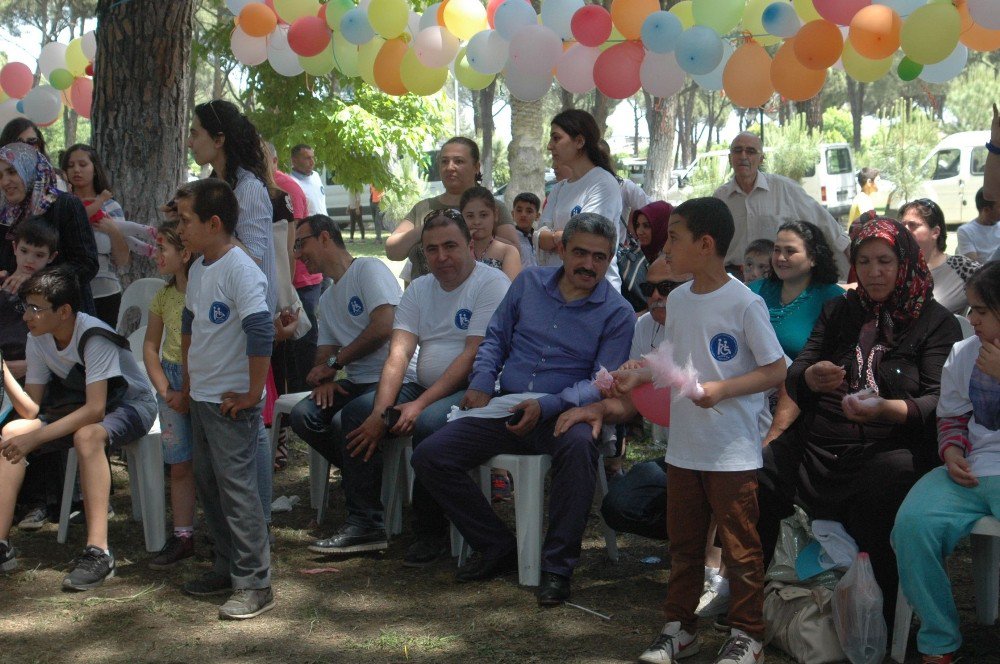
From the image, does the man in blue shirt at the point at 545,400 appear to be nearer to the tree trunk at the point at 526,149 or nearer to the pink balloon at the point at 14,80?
the pink balloon at the point at 14,80

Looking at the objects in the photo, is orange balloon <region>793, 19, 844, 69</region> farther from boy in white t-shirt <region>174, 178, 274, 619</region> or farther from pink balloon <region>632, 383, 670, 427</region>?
boy in white t-shirt <region>174, 178, 274, 619</region>

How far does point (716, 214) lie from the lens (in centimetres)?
347

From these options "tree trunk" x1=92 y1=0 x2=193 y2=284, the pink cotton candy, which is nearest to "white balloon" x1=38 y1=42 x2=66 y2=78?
"tree trunk" x1=92 y1=0 x2=193 y2=284

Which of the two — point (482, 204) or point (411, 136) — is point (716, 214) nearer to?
point (482, 204)

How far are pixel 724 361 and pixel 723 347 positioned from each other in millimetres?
44

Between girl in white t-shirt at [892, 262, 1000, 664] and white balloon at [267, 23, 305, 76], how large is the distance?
17.0ft

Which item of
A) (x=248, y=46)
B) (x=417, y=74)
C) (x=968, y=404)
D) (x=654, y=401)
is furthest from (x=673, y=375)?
(x=248, y=46)

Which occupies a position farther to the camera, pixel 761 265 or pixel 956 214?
pixel 956 214

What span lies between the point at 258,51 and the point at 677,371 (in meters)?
5.19

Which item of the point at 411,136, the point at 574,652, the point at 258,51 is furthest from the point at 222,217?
the point at 411,136

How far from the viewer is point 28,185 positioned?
524cm

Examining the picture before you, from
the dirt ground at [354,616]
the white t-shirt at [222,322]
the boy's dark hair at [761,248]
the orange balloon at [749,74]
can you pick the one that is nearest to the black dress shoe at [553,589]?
the dirt ground at [354,616]

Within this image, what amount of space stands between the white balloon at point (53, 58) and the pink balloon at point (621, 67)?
4610 mm

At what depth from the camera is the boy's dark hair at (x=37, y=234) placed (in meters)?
5.02
